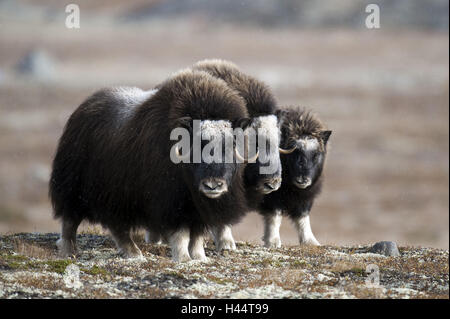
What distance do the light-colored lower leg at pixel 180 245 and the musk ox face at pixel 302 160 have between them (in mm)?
1761

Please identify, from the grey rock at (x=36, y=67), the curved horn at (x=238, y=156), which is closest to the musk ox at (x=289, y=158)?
the curved horn at (x=238, y=156)

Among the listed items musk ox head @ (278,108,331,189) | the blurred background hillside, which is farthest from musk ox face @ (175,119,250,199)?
the blurred background hillside

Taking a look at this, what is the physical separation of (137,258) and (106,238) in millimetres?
1661

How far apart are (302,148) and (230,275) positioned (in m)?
2.31

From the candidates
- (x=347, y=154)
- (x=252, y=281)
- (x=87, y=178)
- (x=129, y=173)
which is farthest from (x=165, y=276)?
(x=347, y=154)

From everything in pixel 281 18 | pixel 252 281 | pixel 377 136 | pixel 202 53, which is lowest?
pixel 252 281

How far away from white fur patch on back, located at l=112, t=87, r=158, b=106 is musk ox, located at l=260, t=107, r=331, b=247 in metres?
1.46

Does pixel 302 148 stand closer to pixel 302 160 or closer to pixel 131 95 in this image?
pixel 302 160

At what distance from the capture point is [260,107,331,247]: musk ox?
8172 mm

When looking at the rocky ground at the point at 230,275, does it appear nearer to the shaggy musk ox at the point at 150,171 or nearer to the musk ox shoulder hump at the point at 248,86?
the shaggy musk ox at the point at 150,171

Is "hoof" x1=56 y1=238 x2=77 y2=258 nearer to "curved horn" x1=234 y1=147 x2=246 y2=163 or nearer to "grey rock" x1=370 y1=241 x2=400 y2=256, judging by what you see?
"curved horn" x1=234 y1=147 x2=246 y2=163

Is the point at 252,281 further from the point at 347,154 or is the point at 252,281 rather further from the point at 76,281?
the point at 347,154

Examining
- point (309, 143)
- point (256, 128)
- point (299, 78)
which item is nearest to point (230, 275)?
point (256, 128)

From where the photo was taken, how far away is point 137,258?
6.85 metres
